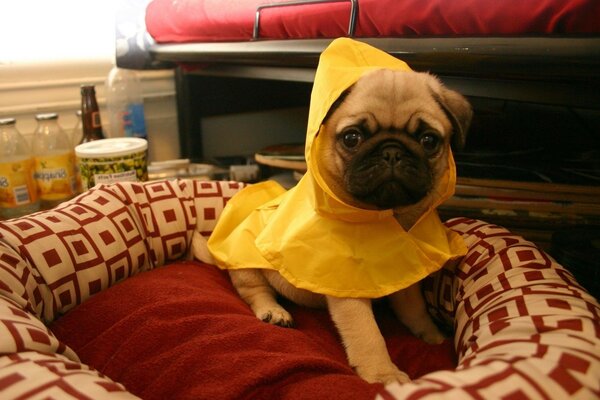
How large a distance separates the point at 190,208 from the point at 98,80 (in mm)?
1093

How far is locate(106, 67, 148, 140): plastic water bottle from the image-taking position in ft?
7.25

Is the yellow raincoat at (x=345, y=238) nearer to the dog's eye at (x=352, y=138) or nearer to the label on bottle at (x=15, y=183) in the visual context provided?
the dog's eye at (x=352, y=138)

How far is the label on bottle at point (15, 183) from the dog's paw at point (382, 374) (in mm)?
1456

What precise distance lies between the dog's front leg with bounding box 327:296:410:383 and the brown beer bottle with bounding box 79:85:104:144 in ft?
4.45

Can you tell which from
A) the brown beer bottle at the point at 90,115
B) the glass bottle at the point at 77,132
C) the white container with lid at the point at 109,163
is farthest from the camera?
the glass bottle at the point at 77,132

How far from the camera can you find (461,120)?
1.11 m

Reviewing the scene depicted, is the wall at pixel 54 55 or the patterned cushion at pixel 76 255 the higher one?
the wall at pixel 54 55

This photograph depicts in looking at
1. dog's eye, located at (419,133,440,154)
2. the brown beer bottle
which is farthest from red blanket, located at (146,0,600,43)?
the brown beer bottle

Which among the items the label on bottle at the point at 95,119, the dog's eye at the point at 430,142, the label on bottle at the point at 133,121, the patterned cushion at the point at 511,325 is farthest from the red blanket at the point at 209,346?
the label on bottle at the point at 133,121

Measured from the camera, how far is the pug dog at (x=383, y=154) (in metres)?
0.99

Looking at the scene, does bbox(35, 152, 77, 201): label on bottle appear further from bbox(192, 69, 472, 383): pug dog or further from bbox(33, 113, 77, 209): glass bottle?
bbox(192, 69, 472, 383): pug dog

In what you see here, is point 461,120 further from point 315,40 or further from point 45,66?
point 45,66

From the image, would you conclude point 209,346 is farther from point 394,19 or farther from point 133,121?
point 133,121

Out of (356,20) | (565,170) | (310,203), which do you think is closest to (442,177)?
(310,203)
